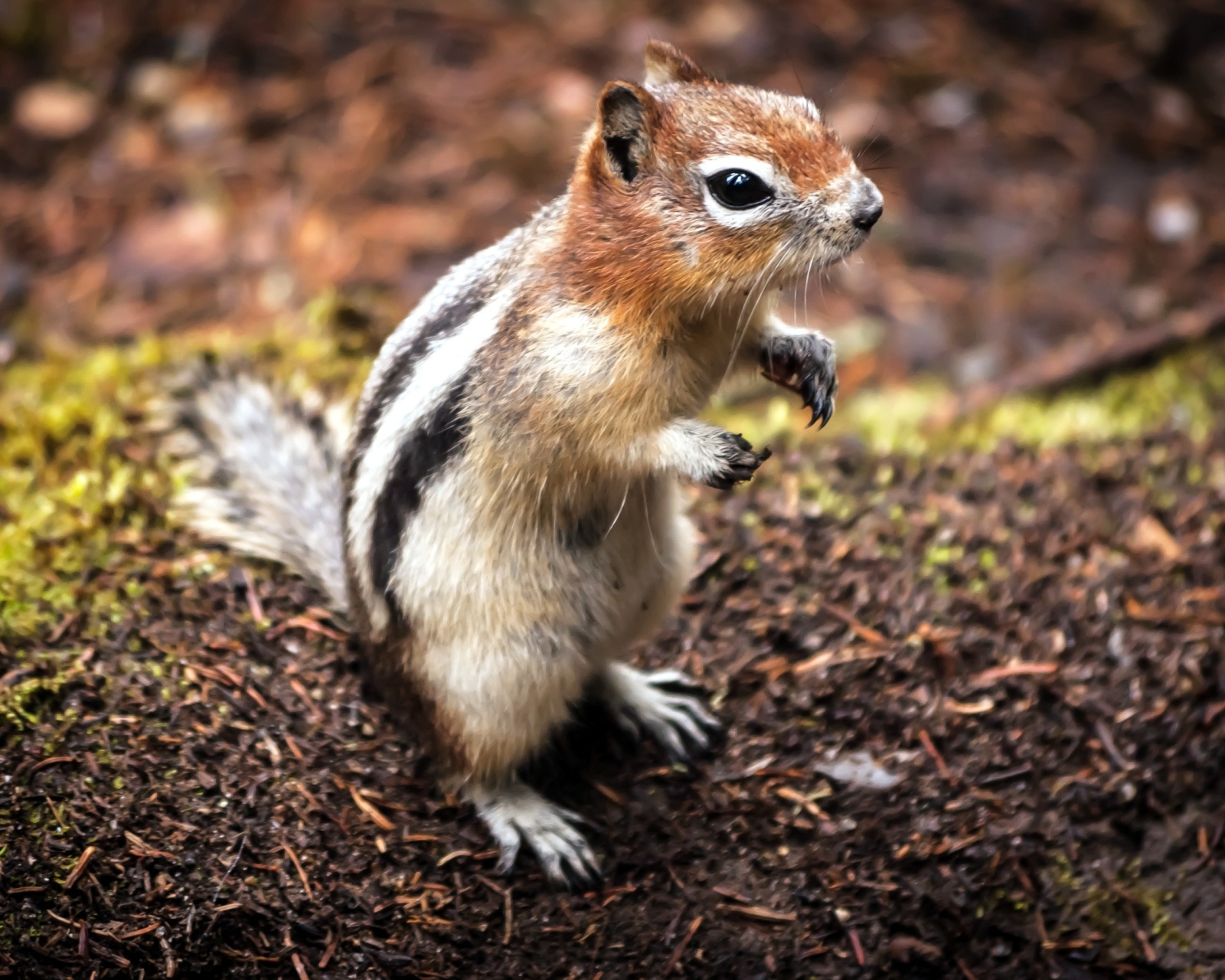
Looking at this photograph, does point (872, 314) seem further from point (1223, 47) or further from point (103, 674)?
point (103, 674)

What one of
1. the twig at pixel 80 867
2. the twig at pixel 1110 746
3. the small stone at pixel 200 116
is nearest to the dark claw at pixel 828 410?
the twig at pixel 1110 746

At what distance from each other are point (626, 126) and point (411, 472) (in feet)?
3.57

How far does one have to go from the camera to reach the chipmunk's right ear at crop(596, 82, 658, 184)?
3.08m

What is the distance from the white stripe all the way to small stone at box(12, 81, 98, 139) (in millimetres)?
4716

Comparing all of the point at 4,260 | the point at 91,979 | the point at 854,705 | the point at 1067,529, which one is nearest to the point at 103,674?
the point at 91,979

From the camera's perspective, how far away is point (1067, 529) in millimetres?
4617

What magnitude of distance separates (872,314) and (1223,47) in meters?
2.93

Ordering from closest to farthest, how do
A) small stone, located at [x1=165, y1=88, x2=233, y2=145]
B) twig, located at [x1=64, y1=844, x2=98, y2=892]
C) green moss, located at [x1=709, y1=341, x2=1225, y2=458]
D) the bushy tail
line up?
twig, located at [x1=64, y1=844, x2=98, y2=892] → the bushy tail → green moss, located at [x1=709, y1=341, x2=1225, y2=458] → small stone, located at [x1=165, y1=88, x2=233, y2=145]

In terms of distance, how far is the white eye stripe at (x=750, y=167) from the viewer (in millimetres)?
3025

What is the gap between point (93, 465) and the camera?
4.39 meters

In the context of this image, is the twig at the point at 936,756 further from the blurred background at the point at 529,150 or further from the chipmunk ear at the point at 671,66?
the blurred background at the point at 529,150

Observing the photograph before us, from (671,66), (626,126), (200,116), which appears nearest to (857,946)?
(626,126)

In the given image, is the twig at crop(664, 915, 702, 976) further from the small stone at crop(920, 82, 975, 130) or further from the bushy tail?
the small stone at crop(920, 82, 975, 130)

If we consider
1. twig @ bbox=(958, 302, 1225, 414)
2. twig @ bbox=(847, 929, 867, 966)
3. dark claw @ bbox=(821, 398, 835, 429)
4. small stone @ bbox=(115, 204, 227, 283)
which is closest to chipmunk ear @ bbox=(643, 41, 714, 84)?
dark claw @ bbox=(821, 398, 835, 429)
